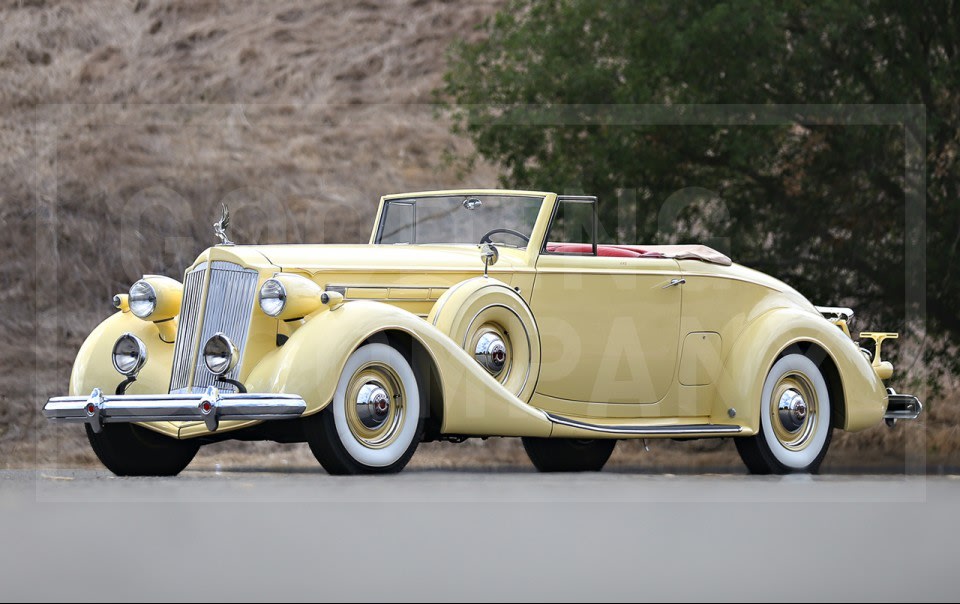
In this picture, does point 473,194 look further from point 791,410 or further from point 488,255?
point 791,410

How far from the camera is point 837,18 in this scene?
15594 mm

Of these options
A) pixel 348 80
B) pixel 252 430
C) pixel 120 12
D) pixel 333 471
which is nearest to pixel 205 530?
pixel 333 471

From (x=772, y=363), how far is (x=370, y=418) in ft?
12.3

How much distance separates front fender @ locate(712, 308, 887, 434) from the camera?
34.6ft

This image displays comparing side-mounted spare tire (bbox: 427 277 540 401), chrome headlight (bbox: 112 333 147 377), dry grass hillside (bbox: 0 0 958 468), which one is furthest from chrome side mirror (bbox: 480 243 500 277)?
dry grass hillside (bbox: 0 0 958 468)

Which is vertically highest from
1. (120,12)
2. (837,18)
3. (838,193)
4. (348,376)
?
(120,12)

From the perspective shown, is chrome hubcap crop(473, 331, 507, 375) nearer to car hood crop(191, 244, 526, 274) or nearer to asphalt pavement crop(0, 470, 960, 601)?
car hood crop(191, 244, 526, 274)

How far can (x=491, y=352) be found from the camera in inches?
364

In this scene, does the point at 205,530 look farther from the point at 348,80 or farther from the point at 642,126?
the point at 348,80

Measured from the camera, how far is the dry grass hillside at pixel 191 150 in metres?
18.1

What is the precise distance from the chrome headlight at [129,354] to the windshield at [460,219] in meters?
2.43

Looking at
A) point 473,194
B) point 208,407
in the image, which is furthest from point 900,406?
point 208,407

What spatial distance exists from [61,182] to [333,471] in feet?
49.4

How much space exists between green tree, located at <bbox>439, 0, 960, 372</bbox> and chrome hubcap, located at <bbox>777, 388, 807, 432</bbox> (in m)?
5.11
